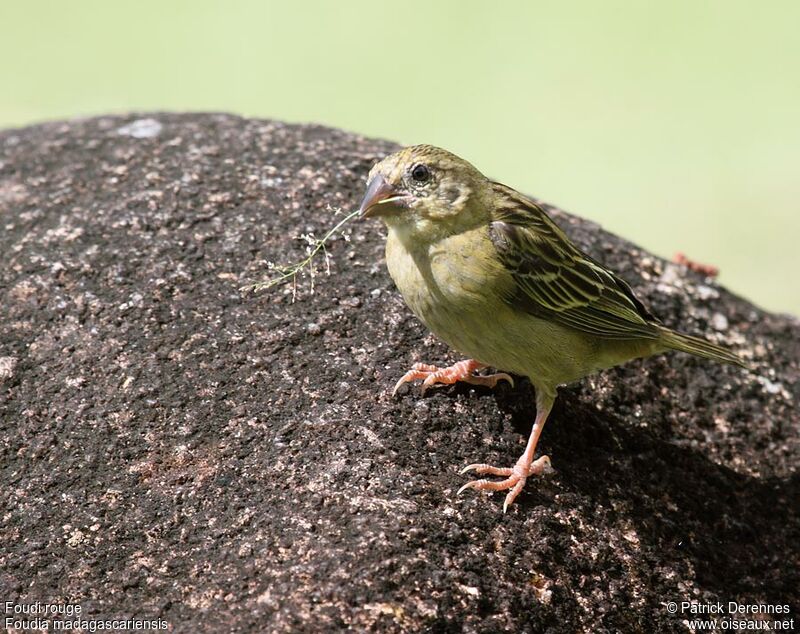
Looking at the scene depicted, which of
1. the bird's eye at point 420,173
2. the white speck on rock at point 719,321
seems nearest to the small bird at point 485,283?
the bird's eye at point 420,173

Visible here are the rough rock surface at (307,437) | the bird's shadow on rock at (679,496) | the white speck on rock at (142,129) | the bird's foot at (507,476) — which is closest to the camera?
the rough rock surface at (307,437)

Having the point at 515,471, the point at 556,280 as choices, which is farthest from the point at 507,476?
the point at 556,280

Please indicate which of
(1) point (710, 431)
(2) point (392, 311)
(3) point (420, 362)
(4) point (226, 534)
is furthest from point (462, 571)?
(1) point (710, 431)

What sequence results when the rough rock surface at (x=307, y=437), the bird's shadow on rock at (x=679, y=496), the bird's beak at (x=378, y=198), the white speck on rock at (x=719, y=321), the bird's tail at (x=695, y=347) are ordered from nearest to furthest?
the rough rock surface at (x=307, y=437) → the bird's beak at (x=378, y=198) → the bird's shadow on rock at (x=679, y=496) → the bird's tail at (x=695, y=347) → the white speck on rock at (x=719, y=321)

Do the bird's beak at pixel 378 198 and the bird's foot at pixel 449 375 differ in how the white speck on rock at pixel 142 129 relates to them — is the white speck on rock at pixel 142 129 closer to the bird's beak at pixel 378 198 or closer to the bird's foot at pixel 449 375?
the bird's beak at pixel 378 198

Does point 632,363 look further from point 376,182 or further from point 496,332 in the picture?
point 376,182

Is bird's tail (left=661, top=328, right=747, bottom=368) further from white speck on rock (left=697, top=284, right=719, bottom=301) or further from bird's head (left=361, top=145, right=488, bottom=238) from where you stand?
bird's head (left=361, top=145, right=488, bottom=238)

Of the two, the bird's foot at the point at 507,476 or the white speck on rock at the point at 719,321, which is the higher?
A: the white speck on rock at the point at 719,321
